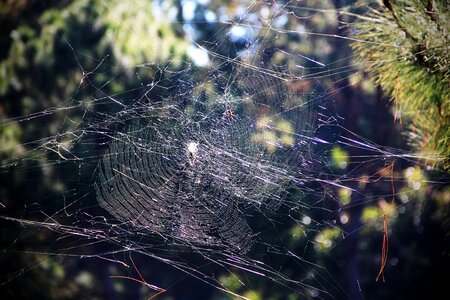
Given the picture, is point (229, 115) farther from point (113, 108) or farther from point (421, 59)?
point (113, 108)

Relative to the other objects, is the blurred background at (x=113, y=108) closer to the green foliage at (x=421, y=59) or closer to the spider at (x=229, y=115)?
the spider at (x=229, y=115)

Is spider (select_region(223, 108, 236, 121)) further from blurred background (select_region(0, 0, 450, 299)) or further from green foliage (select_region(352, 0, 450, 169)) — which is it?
A: green foliage (select_region(352, 0, 450, 169))

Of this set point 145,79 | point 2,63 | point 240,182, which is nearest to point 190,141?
point 240,182

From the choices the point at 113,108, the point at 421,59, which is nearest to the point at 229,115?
the point at 421,59

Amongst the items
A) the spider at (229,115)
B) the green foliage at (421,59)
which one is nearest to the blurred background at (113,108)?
the spider at (229,115)

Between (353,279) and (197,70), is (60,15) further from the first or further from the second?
(353,279)

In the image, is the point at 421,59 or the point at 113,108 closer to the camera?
the point at 421,59

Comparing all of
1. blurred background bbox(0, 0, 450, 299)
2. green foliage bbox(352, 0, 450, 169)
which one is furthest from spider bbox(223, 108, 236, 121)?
green foliage bbox(352, 0, 450, 169)
